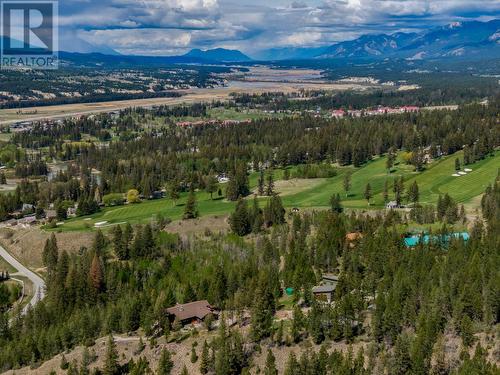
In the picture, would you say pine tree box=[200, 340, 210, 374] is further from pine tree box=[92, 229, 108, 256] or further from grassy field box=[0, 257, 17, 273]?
grassy field box=[0, 257, 17, 273]

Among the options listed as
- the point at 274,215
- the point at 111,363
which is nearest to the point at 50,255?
the point at 274,215

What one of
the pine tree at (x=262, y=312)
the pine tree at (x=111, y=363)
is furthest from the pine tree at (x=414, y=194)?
the pine tree at (x=111, y=363)

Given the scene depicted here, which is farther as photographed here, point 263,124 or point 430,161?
point 263,124

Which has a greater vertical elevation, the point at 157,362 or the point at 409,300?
the point at 409,300

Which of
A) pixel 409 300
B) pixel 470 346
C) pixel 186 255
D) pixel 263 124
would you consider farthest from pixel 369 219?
pixel 263 124

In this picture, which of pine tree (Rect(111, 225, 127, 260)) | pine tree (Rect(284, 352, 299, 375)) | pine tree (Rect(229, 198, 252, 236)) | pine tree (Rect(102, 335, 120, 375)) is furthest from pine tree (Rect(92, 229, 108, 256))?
pine tree (Rect(284, 352, 299, 375))

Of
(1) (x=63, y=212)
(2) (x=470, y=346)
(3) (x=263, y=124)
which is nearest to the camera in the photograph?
(2) (x=470, y=346)

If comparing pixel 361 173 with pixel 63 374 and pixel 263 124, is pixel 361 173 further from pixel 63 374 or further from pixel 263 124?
pixel 63 374

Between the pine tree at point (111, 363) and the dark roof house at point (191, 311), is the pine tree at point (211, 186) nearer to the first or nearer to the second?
the dark roof house at point (191, 311)
